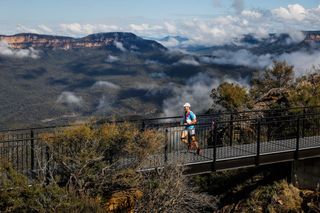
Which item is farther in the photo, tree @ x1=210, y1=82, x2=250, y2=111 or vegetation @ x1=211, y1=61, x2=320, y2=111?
tree @ x1=210, y1=82, x2=250, y2=111

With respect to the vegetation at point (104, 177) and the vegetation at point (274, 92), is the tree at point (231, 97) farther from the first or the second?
the vegetation at point (104, 177)

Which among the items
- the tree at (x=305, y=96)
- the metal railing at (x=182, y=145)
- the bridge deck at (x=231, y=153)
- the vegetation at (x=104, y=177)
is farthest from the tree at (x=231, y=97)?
the vegetation at (x=104, y=177)

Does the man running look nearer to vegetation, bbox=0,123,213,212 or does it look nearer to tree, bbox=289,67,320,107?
vegetation, bbox=0,123,213,212

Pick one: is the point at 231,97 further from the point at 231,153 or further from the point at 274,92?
the point at 231,153

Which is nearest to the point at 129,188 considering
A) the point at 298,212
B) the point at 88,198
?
the point at 88,198

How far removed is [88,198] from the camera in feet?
34.0

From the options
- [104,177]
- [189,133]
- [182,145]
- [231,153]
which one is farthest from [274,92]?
[104,177]

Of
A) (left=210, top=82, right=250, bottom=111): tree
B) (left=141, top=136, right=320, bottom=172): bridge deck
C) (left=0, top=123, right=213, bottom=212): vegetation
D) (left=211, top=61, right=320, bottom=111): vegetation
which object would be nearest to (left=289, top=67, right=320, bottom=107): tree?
(left=211, top=61, right=320, bottom=111): vegetation

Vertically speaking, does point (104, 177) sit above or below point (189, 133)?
below

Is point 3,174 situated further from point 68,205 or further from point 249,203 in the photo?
point 249,203

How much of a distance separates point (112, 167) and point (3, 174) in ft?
8.92

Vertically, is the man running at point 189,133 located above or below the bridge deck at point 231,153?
above

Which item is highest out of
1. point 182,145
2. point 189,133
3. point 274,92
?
point 274,92

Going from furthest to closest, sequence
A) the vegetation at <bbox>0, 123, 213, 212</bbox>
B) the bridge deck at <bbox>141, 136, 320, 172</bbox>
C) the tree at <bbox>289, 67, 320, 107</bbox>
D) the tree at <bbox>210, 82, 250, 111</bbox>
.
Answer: the tree at <bbox>210, 82, 250, 111</bbox>, the tree at <bbox>289, 67, 320, 107</bbox>, the bridge deck at <bbox>141, 136, 320, 172</bbox>, the vegetation at <bbox>0, 123, 213, 212</bbox>
